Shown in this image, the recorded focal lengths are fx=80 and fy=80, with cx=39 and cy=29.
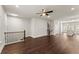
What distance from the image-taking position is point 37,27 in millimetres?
3094

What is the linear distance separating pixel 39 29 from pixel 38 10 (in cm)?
72

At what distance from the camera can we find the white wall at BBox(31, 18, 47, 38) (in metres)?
3.01

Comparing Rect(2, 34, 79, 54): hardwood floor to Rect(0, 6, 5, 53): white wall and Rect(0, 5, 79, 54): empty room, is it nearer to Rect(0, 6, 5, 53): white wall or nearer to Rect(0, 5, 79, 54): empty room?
Rect(0, 5, 79, 54): empty room

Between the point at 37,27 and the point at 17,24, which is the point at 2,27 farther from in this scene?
the point at 37,27

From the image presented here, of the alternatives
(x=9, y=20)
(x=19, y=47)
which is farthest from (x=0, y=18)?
(x=19, y=47)

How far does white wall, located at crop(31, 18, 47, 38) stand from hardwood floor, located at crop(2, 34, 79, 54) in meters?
0.17

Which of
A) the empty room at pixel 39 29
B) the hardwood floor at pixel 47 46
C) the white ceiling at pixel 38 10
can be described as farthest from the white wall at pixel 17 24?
the hardwood floor at pixel 47 46

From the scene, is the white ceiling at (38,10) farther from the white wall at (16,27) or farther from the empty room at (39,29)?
the white wall at (16,27)

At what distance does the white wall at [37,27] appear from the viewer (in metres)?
3.01

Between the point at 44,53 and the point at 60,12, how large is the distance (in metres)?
1.56

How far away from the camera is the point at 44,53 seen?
271 cm
